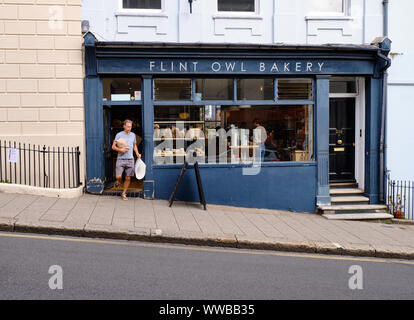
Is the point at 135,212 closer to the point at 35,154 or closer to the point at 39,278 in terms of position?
the point at 35,154

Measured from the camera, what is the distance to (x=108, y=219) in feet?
26.1

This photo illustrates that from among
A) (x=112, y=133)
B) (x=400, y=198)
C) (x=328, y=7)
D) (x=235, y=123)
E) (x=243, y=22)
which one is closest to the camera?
(x=243, y=22)

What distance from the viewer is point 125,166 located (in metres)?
9.91

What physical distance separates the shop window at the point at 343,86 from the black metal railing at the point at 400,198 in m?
2.53

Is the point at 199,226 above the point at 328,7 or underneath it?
underneath

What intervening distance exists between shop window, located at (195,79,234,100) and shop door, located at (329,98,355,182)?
9.78ft

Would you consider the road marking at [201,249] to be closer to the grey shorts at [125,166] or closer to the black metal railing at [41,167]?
the grey shorts at [125,166]

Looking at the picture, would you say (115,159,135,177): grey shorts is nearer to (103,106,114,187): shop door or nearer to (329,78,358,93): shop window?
(103,106,114,187): shop door

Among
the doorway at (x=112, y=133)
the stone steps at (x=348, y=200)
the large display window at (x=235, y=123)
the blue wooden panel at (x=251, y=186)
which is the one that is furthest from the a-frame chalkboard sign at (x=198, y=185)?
the stone steps at (x=348, y=200)

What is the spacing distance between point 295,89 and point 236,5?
2641 mm

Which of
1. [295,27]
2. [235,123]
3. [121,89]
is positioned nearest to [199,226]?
[235,123]

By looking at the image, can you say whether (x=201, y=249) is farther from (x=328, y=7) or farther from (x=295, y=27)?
(x=328, y=7)

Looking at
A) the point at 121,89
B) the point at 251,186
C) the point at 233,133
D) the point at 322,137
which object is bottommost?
the point at 251,186
